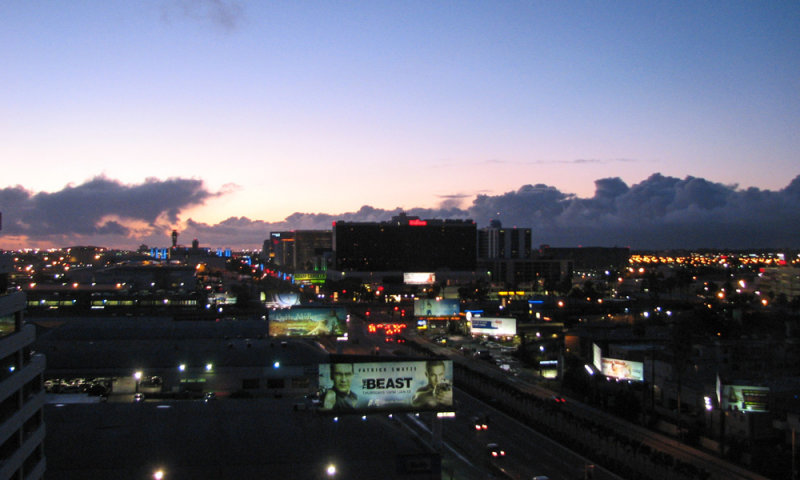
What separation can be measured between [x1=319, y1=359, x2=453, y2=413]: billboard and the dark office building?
401 ft

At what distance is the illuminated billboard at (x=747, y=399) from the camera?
27250mm

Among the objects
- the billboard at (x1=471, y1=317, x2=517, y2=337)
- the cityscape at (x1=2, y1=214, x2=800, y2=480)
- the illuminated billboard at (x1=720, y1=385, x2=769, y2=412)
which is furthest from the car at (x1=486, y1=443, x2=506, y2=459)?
the billboard at (x1=471, y1=317, x2=517, y2=337)

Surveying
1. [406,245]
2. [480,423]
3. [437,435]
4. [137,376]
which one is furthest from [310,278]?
[437,435]

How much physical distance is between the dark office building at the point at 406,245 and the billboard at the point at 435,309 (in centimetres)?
7461

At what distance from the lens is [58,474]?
60.0 feet

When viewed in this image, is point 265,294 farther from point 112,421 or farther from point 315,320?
point 112,421

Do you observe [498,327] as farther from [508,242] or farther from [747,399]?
[508,242]

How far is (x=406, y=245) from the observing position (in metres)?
148

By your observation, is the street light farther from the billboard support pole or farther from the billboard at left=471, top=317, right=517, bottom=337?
the billboard at left=471, top=317, right=517, bottom=337

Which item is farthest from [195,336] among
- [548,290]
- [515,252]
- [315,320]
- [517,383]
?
[515,252]

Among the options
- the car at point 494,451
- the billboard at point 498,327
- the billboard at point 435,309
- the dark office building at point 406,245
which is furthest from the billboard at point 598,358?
the dark office building at point 406,245

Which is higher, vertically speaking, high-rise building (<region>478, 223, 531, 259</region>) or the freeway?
high-rise building (<region>478, 223, 531, 259</region>)

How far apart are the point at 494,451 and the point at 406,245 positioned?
122659mm

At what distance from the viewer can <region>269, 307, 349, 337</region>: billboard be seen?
166 feet
